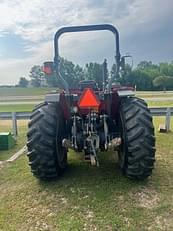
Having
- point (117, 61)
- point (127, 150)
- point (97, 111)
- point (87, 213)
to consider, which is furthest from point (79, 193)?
point (117, 61)

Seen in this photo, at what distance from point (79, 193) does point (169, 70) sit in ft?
225

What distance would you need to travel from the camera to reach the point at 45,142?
13.5 ft

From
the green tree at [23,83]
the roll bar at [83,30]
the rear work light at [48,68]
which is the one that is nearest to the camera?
the rear work light at [48,68]

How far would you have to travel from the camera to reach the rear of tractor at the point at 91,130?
13.1 feet

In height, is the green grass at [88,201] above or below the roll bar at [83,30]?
below

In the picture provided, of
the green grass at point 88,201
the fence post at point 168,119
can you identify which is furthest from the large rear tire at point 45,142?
the fence post at point 168,119

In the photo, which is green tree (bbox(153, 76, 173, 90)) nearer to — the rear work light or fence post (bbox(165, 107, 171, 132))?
fence post (bbox(165, 107, 171, 132))

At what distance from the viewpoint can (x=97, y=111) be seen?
4.12 metres

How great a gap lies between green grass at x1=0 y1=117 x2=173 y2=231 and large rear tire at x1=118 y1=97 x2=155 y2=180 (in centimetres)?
26

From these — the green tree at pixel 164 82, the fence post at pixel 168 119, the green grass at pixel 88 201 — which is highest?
the green tree at pixel 164 82

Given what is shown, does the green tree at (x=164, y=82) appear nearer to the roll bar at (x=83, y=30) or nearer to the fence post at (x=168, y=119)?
the fence post at (x=168, y=119)

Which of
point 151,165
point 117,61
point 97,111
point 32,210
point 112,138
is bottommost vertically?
point 32,210

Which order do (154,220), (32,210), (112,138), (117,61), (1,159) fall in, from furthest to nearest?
Result: 1. (1,159)
2. (117,61)
3. (112,138)
4. (32,210)
5. (154,220)

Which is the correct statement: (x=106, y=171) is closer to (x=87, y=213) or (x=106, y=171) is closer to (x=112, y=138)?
(x=112, y=138)
